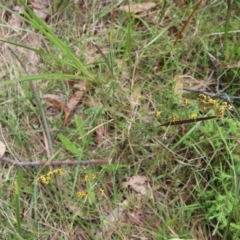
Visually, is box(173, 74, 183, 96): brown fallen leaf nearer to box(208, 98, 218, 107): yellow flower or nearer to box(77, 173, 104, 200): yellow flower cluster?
box(208, 98, 218, 107): yellow flower

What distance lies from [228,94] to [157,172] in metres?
0.47

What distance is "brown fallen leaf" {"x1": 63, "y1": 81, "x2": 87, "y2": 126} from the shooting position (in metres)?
1.96

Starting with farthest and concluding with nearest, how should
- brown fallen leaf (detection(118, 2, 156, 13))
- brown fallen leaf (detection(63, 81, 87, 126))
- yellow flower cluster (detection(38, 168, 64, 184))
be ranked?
1. brown fallen leaf (detection(118, 2, 156, 13))
2. brown fallen leaf (detection(63, 81, 87, 126))
3. yellow flower cluster (detection(38, 168, 64, 184))

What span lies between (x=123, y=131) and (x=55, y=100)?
31 centimetres

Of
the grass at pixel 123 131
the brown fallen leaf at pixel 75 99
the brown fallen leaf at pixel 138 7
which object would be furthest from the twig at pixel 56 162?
the brown fallen leaf at pixel 138 7

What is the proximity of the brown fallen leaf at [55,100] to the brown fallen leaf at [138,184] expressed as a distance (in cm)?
41

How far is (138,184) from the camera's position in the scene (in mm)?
1882

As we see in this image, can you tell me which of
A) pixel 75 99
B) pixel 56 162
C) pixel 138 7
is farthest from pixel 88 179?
pixel 138 7

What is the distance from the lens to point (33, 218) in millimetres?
1794

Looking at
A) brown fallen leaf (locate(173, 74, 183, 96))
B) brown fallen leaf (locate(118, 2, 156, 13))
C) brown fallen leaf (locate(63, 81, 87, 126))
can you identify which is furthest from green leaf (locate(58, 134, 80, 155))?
brown fallen leaf (locate(118, 2, 156, 13))

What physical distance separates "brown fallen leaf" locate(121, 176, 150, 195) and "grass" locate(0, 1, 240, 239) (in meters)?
0.02

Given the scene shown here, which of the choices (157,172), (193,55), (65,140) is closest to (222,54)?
(193,55)

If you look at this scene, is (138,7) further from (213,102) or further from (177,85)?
(213,102)

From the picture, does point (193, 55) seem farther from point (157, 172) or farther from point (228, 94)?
point (157, 172)
